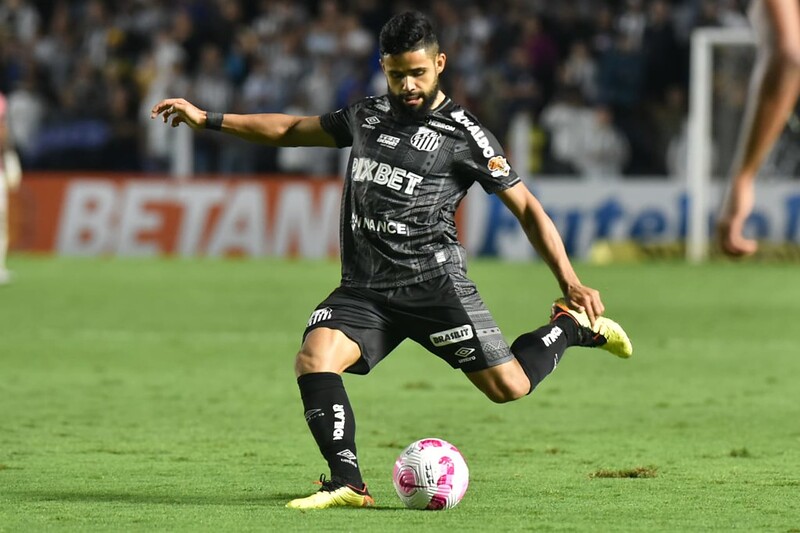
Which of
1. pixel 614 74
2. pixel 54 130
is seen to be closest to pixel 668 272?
pixel 614 74

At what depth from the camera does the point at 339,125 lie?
6652 millimetres

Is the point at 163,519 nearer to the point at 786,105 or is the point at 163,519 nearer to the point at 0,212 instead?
the point at 786,105

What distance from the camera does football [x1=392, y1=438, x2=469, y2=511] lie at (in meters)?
6.11

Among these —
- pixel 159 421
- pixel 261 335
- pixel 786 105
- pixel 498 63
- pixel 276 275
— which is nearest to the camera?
pixel 786 105

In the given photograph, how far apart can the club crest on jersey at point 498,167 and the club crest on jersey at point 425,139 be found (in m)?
0.24

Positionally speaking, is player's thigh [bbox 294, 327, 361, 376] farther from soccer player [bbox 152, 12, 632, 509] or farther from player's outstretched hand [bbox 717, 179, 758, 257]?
player's outstretched hand [bbox 717, 179, 758, 257]

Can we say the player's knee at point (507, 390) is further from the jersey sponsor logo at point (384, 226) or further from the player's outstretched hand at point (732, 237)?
the player's outstretched hand at point (732, 237)

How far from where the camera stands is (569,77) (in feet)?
73.4

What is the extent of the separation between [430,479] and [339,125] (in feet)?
5.26

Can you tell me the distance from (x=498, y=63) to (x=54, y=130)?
22.5 feet

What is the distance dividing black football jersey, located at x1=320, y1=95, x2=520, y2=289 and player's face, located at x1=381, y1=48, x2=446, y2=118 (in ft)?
0.32

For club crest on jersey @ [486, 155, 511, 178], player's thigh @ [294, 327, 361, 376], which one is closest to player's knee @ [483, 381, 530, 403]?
player's thigh @ [294, 327, 361, 376]

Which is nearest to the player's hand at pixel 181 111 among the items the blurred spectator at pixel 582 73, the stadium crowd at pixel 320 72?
the stadium crowd at pixel 320 72

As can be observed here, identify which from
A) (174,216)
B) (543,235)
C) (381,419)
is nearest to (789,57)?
(543,235)
